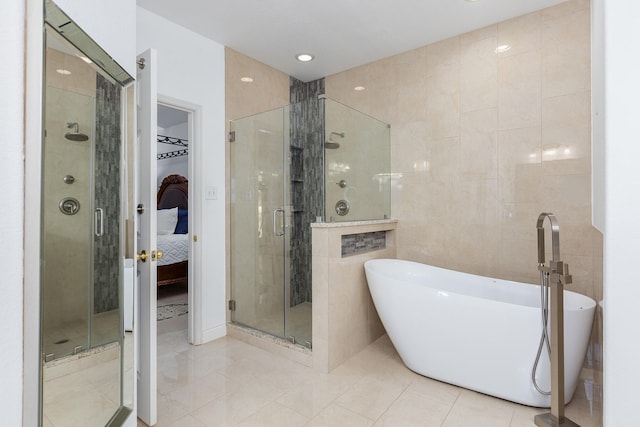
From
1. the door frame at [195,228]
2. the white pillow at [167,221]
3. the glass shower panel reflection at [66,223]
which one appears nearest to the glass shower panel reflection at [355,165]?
the door frame at [195,228]

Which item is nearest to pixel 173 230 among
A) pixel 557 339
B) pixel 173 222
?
pixel 173 222

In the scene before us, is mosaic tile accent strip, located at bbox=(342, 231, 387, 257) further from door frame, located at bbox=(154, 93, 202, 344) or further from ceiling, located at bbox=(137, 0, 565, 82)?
ceiling, located at bbox=(137, 0, 565, 82)

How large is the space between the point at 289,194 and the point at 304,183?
0.58ft

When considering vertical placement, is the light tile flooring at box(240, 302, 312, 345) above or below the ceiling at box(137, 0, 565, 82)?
below

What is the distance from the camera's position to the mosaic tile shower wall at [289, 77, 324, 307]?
8.94 ft

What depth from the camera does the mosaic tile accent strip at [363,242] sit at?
2654 mm

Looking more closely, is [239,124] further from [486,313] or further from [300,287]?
[486,313]

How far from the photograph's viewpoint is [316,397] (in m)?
2.04

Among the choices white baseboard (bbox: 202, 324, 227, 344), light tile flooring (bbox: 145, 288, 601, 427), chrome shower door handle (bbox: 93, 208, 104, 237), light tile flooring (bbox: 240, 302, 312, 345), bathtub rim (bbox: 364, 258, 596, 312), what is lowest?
light tile flooring (bbox: 145, 288, 601, 427)

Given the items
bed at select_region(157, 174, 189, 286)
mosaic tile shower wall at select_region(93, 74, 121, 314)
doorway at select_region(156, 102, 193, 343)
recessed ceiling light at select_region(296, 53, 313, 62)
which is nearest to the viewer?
mosaic tile shower wall at select_region(93, 74, 121, 314)

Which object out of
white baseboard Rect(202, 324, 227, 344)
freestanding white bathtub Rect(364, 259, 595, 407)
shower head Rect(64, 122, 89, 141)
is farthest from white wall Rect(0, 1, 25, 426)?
white baseboard Rect(202, 324, 227, 344)

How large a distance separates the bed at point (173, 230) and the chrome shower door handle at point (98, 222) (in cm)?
332

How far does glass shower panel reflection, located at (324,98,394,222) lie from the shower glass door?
46 cm

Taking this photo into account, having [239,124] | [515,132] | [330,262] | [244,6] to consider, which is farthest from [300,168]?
[515,132]
